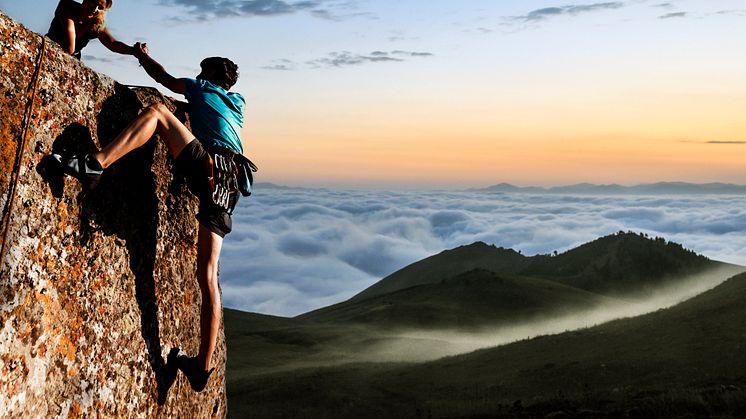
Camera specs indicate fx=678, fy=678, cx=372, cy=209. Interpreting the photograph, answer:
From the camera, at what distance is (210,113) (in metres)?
6.63

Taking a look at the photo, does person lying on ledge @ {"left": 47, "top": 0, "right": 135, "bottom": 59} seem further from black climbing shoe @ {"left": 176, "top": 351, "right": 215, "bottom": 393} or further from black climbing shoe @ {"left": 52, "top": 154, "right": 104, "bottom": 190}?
black climbing shoe @ {"left": 176, "top": 351, "right": 215, "bottom": 393}

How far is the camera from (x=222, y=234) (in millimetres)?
6488

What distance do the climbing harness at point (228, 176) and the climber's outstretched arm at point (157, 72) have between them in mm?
706

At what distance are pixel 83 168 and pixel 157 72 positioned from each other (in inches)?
66.4

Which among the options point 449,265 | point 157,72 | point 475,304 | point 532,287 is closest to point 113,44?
point 157,72

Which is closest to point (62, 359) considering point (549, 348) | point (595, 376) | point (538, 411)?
point (538, 411)

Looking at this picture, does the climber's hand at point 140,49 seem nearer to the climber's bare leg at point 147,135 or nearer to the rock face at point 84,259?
the rock face at point 84,259

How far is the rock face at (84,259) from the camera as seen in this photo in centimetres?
509

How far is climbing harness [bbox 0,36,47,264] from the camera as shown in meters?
5.02

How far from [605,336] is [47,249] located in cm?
2313

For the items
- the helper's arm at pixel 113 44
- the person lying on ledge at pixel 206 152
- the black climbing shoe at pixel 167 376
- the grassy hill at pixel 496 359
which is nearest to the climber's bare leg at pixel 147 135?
the person lying on ledge at pixel 206 152

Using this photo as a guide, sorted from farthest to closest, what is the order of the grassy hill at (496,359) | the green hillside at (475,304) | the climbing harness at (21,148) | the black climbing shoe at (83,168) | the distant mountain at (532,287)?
the distant mountain at (532,287)
the green hillside at (475,304)
the grassy hill at (496,359)
the black climbing shoe at (83,168)
the climbing harness at (21,148)

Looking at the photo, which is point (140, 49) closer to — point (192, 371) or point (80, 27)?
point (80, 27)

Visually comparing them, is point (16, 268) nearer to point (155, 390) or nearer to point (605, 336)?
point (155, 390)
